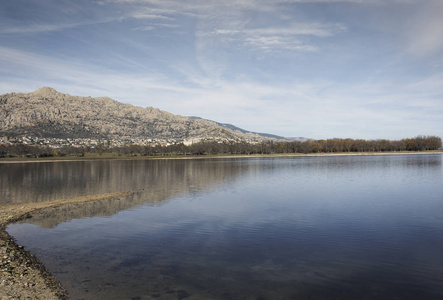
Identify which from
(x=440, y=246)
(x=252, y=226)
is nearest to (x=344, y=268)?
(x=440, y=246)

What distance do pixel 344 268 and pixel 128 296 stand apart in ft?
31.9

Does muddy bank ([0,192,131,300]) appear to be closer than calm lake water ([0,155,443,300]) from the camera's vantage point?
Yes

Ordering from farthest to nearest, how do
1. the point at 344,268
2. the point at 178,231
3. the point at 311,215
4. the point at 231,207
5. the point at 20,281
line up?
1. the point at 231,207
2. the point at 311,215
3. the point at 178,231
4. the point at 344,268
5. the point at 20,281

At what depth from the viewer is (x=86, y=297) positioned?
11547 mm

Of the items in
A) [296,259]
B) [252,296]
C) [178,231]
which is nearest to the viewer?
[252,296]

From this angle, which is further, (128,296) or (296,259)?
(296,259)

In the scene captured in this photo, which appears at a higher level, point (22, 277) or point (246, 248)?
point (22, 277)

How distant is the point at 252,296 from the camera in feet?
37.9

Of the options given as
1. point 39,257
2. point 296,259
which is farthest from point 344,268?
point 39,257

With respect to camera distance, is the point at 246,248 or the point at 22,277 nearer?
the point at 22,277

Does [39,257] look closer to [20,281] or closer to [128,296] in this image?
[20,281]

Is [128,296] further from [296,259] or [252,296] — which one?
[296,259]

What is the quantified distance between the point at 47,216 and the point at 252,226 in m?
18.2

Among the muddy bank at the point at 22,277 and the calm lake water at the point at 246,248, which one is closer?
the muddy bank at the point at 22,277
